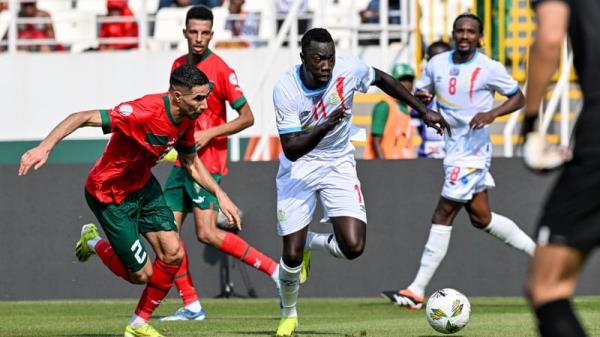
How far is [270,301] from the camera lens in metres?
14.3

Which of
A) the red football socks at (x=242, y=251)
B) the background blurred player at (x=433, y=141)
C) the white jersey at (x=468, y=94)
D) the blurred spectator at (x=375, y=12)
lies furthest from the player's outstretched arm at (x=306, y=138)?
the blurred spectator at (x=375, y=12)

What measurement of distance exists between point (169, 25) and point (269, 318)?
9582 mm

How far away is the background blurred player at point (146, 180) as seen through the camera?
9453mm

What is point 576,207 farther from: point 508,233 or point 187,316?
point 508,233

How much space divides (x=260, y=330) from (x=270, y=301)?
12.1ft

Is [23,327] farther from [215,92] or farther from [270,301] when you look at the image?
[270,301]

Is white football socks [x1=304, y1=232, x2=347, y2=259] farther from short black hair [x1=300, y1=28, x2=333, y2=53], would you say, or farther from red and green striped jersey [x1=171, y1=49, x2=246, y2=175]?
red and green striped jersey [x1=171, y1=49, x2=246, y2=175]

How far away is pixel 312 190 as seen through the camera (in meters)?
10.3

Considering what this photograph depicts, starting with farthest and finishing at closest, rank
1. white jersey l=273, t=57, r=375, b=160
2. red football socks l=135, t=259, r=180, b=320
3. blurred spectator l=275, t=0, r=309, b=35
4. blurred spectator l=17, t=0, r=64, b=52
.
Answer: blurred spectator l=17, t=0, r=64, b=52 → blurred spectator l=275, t=0, r=309, b=35 → white jersey l=273, t=57, r=375, b=160 → red football socks l=135, t=259, r=180, b=320

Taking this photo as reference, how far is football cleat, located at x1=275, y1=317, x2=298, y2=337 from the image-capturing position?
9.96 m

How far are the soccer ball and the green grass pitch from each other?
25cm

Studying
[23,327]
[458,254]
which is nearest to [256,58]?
[458,254]

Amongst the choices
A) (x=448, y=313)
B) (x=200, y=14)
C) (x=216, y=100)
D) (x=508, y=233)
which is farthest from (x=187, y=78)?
(x=508, y=233)

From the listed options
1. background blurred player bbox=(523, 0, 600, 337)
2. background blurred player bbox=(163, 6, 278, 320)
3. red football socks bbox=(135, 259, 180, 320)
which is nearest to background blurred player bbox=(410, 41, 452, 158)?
background blurred player bbox=(163, 6, 278, 320)
